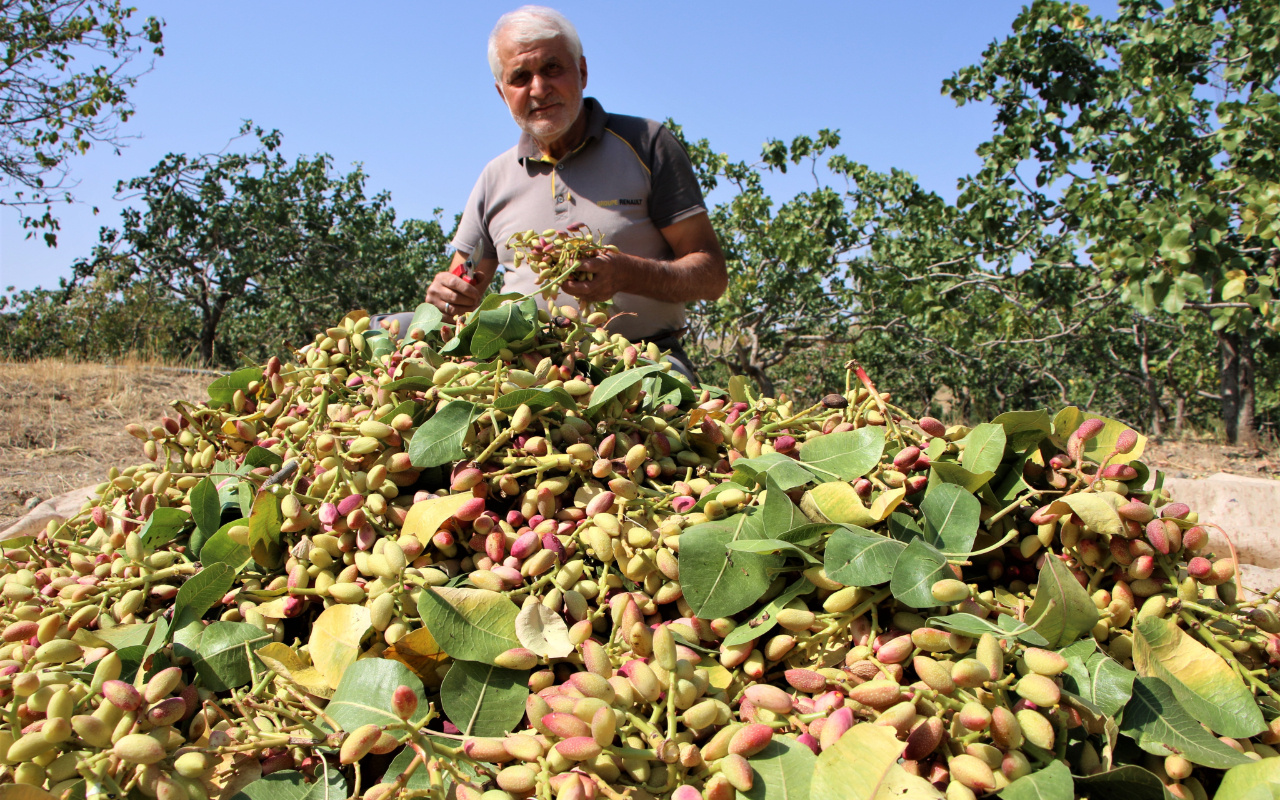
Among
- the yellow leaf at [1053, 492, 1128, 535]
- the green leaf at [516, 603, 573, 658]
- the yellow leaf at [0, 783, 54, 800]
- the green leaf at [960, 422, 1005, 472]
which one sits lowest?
the yellow leaf at [0, 783, 54, 800]

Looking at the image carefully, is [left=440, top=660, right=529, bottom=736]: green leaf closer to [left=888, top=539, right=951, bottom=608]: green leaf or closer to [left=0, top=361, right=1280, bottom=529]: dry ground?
[left=888, top=539, right=951, bottom=608]: green leaf

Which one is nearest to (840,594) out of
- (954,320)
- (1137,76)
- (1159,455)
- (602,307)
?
(602,307)

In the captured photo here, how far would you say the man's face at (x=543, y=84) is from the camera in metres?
2.26

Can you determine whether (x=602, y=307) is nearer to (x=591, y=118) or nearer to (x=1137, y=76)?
(x=591, y=118)

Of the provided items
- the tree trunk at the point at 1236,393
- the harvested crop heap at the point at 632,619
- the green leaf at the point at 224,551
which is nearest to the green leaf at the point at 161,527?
the harvested crop heap at the point at 632,619

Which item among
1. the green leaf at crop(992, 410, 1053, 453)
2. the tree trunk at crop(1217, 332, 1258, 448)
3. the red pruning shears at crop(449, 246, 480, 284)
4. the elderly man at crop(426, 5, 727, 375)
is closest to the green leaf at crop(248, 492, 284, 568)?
the green leaf at crop(992, 410, 1053, 453)

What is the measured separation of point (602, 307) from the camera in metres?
1.36

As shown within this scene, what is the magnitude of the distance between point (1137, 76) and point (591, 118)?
4576 millimetres

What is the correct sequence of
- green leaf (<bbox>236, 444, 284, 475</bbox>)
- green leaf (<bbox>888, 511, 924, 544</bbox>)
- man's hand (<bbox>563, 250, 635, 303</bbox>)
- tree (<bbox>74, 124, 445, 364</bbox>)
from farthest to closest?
tree (<bbox>74, 124, 445, 364</bbox>), man's hand (<bbox>563, 250, 635, 303</bbox>), green leaf (<bbox>236, 444, 284, 475</bbox>), green leaf (<bbox>888, 511, 924, 544</bbox>)

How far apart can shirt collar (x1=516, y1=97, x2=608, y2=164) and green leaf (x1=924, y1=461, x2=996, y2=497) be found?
1898mm

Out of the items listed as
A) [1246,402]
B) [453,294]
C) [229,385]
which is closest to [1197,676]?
[229,385]

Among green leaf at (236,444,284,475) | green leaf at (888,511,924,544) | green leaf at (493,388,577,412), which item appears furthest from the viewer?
green leaf at (236,444,284,475)

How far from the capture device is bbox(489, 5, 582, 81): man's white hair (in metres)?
2.25

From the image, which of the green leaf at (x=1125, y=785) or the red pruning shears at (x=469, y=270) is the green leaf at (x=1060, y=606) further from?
the red pruning shears at (x=469, y=270)
